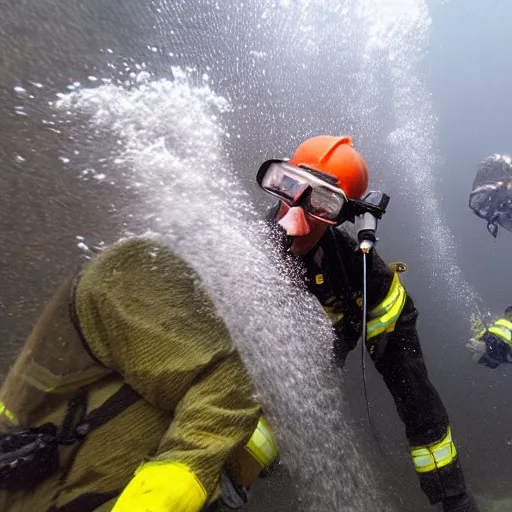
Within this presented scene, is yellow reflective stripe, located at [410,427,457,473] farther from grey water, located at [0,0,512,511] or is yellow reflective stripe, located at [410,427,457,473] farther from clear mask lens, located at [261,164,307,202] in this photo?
clear mask lens, located at [261,164,307,202]

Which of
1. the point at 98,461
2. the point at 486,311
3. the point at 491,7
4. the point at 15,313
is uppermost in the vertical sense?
the point at 491,7

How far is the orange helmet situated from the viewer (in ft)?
6.32

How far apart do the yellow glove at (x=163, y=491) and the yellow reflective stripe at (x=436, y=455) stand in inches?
62.3

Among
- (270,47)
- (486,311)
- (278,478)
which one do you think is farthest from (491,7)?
(278,478)

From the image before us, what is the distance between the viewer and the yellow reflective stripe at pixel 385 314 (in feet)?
6.31

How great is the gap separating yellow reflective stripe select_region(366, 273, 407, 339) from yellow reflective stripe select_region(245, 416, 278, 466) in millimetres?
748

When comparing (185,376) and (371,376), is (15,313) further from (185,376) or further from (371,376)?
(371,376)

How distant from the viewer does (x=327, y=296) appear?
2025mm

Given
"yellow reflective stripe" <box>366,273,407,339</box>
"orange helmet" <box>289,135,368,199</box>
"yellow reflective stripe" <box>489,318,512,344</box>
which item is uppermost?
"orange helmet" <box>289,135,368,199</box>

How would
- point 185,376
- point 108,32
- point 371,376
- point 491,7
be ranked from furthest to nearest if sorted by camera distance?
point 491,7, point 371,376, point 108,32, point 185,376

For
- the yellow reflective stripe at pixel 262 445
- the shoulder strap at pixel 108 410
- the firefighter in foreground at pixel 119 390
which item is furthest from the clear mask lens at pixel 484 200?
the shoulder strap at pixel 108 410

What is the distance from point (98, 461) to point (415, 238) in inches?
485

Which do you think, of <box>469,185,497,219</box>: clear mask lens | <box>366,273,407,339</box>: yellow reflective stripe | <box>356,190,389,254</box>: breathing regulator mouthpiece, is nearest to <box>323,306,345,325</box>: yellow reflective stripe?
<box>366,273,407,339</box>: yellow reflective stripe

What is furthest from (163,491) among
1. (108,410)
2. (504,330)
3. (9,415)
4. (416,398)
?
(504,330)
